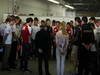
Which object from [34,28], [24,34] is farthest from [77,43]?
[34,28]

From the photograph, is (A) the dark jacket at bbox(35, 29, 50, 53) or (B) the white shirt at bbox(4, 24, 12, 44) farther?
(B) the white shirt at bbox(4, 24, 12, 44)

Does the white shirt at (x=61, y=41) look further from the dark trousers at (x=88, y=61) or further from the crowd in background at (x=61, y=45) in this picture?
the dark trousers at (x=88, y=61)

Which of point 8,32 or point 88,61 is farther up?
point 8,32

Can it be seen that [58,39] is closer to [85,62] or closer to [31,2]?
[85,62]

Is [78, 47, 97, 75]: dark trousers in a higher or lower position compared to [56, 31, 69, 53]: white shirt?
lower

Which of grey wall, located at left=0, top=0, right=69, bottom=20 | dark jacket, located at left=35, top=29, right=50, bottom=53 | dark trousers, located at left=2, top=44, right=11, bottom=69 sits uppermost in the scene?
grey wall, located at left=0, top=0, right=69, bottom=20

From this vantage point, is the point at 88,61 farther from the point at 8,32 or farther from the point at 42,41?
the point at 8,32

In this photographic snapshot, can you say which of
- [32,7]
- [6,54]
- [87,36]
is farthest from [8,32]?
[32,7]

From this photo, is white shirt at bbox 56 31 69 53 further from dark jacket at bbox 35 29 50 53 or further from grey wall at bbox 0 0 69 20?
grey wall at bbox 0 0 69 20

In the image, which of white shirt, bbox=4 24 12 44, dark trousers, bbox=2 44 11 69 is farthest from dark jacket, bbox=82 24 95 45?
dark trousers, bbox=2 44 11 69

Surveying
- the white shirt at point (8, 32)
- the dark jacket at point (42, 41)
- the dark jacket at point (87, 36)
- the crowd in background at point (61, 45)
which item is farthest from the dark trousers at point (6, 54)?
the dark jacket at point (87, 36)

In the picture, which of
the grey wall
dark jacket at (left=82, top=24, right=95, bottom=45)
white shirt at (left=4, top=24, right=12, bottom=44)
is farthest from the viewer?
the grey wall

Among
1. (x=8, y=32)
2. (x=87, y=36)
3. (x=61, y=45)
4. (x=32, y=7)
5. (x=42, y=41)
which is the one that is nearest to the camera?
(x=87, y=36)

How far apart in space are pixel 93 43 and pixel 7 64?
303cm
